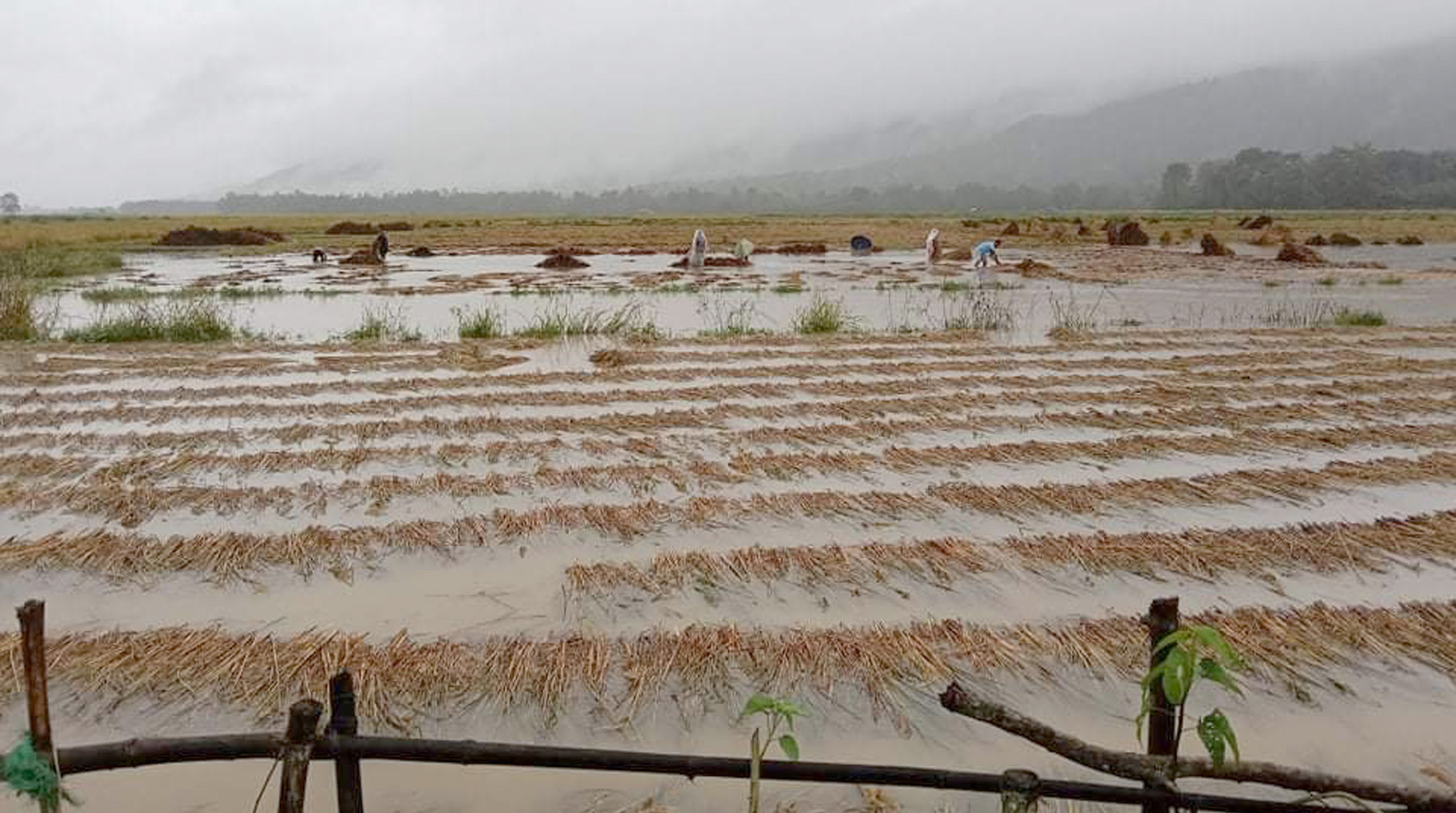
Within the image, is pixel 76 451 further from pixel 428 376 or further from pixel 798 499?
pixel 798 499

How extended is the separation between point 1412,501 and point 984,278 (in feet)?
52.5

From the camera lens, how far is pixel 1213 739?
2029mm

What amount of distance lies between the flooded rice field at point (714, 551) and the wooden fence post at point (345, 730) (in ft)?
1.60

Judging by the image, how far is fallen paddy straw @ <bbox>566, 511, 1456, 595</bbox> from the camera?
4344 millimetres

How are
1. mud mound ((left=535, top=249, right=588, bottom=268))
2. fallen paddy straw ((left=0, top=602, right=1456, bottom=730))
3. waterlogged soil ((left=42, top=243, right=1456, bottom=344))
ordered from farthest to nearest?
mud mound ((left=535, top=249, right=588, bottom=268)) < waterlogged soil ((left=42, top=243, right=1456, bottom=344)) < fallen paddy straw ((left=0, top=602, right=1456, bottom=730))

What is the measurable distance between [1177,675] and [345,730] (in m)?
2.00

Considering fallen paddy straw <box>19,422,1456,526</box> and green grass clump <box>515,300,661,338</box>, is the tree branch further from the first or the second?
green grass clump <box>515,300,661,338</box>

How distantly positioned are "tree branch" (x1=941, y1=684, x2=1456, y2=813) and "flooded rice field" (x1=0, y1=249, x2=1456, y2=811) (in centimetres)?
73

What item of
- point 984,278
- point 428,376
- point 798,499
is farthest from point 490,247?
point 798,499

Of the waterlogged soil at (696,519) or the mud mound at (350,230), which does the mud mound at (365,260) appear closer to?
the waterlogged soil at (696,519)

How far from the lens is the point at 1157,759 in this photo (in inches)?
88.4

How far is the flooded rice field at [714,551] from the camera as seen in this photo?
127 inches

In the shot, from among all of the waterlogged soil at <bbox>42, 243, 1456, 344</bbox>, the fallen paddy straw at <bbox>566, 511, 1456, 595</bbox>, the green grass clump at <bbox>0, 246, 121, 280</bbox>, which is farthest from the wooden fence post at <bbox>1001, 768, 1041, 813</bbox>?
the green grass clump at <bbox>0, 246, 121, 280</bbox>

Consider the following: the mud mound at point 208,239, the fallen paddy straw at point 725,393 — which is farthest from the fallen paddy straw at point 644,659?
the mud mound at point 208,239
